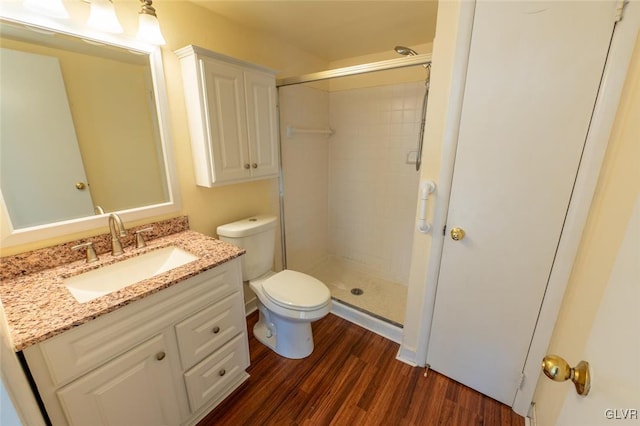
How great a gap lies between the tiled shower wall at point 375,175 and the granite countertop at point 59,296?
5.45 feet

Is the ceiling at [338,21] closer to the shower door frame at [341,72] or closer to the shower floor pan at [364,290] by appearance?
the shower door frame at [341,72]

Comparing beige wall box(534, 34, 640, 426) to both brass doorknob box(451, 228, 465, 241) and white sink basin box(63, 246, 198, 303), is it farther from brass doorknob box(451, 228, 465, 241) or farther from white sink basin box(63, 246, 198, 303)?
white sink basin box(63, 246, 198, 303)

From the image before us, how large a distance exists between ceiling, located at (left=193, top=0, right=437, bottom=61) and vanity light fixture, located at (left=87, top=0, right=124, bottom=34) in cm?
52

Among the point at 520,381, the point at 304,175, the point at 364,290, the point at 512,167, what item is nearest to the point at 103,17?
the point at 304,175

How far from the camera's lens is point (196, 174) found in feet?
5.48

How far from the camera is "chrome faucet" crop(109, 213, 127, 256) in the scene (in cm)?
129

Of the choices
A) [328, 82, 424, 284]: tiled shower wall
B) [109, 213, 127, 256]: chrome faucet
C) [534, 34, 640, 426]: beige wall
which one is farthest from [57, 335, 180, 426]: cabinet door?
[328, 82, 424, 284]: tiled shower wall

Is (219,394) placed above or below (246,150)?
below

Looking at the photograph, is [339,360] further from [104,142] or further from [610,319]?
[104,142]

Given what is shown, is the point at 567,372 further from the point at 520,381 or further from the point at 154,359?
the point at 154,359

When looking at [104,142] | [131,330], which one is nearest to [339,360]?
[131,330]

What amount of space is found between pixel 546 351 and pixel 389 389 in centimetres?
82

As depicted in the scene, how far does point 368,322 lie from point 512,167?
4.65 feet

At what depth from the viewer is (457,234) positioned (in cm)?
133
